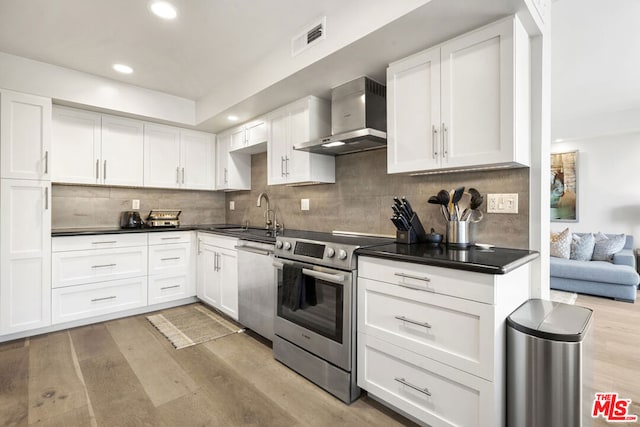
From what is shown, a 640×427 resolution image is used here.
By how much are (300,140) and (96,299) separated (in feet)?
8.61

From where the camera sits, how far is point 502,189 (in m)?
1.98

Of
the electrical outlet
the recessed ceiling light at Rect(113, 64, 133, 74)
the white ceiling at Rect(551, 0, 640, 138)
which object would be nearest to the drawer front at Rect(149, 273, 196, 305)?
the recessed ceiling light at Rect(113, 64, 133, 74)

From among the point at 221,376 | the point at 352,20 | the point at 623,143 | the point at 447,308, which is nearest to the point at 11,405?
the point at 221,376

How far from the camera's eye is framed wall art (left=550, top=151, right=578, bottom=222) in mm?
5668

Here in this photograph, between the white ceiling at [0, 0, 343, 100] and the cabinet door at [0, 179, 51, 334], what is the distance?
48.3 inches

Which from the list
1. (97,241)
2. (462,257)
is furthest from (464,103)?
(97,241)

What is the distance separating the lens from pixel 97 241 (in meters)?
3.19

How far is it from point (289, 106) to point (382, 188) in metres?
1.24

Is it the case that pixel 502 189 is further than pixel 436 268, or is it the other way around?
pixel 502 189

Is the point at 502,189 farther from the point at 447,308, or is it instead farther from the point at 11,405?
the point at 11,405

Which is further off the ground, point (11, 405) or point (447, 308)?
point (447, 308)

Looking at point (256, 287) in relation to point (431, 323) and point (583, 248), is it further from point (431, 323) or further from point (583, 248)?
point (583, 248)

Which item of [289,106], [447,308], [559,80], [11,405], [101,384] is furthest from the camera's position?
[559,80]

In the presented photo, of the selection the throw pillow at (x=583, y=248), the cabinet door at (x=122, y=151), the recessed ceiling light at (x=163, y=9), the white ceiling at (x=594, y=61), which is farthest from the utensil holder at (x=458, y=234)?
the throw pillow at (x=583, y=248)
